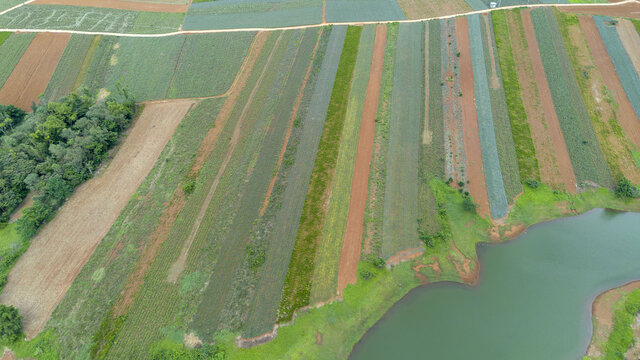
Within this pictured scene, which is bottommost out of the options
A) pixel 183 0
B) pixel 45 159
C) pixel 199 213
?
pixel 199 213

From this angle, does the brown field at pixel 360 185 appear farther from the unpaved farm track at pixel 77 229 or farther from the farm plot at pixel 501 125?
the unpaved farm track at pixel 77 229

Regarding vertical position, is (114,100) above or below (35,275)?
above

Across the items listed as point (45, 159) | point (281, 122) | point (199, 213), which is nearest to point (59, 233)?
point (45, 159)

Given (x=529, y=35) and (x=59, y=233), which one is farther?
(x=529, y=35)

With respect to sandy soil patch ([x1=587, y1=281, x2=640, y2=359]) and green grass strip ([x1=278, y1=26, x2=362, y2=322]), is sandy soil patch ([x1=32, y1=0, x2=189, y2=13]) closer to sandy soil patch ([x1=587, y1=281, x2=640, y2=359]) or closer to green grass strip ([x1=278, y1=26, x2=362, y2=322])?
green grass strip ([x1=278, y1=26, x2=362, y2=322])

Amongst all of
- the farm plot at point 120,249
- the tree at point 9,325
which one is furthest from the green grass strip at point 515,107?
the tree at point 9,325

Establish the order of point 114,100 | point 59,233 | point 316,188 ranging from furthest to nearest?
point 114,100 → point 316,188 → point 59,233

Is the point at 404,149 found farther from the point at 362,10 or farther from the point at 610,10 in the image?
the point at 610,10

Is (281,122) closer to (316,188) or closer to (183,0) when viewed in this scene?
(316,188)
